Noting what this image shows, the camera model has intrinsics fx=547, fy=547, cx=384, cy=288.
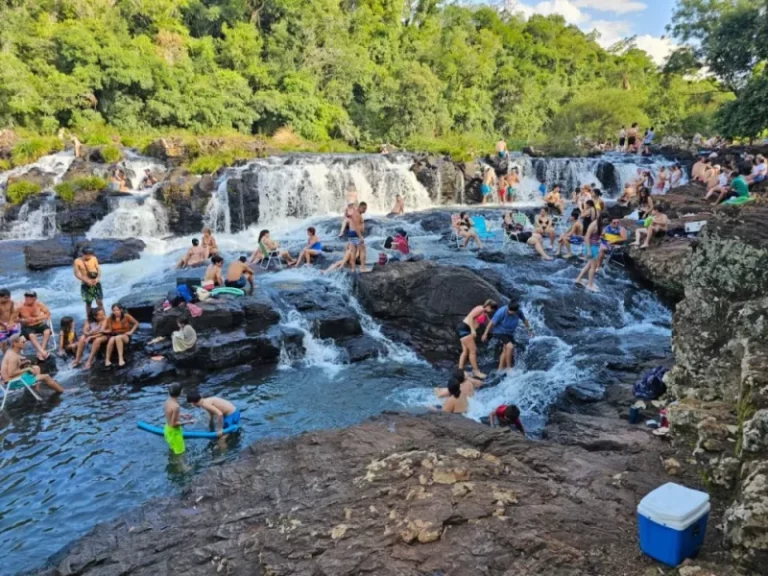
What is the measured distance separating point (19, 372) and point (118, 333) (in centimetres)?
165

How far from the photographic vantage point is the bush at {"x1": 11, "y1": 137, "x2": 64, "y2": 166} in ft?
69.2

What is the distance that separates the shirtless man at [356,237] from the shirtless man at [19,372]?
6.27 m

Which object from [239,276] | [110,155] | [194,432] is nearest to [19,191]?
[110,155]

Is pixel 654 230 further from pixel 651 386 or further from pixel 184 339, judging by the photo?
pixel 184 339

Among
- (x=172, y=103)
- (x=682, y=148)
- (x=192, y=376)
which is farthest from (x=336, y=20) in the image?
(x=192, y=376)

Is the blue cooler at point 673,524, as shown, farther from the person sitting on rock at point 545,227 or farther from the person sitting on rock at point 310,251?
the person sitting on rock at point 545,227

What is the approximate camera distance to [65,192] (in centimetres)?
1833

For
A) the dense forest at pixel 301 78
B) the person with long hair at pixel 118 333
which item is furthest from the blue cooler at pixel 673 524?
the dense forest at pixel 301 78

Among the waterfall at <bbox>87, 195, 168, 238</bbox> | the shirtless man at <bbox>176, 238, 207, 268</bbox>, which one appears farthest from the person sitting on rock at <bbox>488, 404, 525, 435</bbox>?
the waterfall at <bbox>87, 195, 168, 238</bbox>

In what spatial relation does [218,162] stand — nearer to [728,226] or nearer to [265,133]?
[265,133]

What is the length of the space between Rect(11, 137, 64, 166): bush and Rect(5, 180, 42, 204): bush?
2.89 m

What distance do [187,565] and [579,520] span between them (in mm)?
2769

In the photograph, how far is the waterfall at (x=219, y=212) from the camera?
1920cm

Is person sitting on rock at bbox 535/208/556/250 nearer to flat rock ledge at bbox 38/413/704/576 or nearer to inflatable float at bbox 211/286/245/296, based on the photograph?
inflatable float at bbox 211/286/245/296
